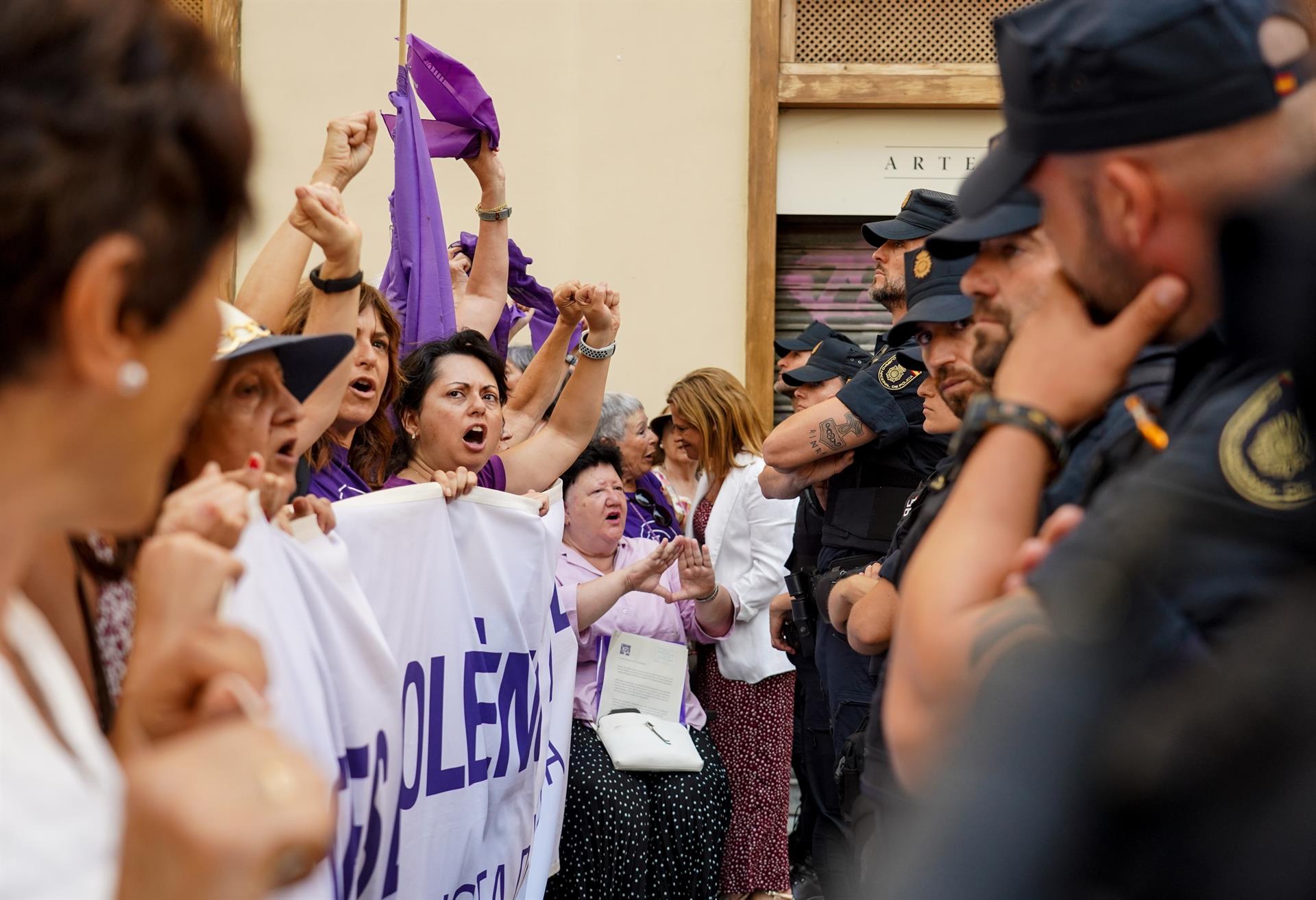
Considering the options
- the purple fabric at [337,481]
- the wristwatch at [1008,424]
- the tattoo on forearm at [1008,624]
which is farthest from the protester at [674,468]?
the tattoo on forearm at [1008,624]

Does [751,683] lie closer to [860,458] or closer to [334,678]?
[860,458]

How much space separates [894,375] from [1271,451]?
3145 mm

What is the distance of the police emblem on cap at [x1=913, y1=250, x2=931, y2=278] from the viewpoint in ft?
11.0

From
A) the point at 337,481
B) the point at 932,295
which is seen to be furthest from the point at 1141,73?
the point at 337,481

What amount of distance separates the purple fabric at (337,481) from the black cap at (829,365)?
2.64 metres

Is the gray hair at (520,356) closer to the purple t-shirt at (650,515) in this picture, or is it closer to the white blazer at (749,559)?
the purple t-shirt at (650,515)

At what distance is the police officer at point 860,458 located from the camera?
4.04 m

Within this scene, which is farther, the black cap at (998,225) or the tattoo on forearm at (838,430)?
the tattoo on forearm at (838,430)

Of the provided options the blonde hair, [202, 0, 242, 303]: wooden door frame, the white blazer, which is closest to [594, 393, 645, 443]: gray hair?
the blonde hair

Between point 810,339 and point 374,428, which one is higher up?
point 810,339

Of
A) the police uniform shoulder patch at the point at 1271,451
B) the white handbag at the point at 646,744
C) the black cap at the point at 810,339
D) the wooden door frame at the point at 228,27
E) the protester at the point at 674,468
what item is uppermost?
the wooden door frame at the point at 228,27

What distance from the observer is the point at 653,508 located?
6176 millimetres

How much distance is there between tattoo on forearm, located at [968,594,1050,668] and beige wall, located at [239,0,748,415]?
729 cm

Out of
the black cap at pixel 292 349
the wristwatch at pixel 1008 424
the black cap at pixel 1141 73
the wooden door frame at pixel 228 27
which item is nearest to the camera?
the black cap at pixel 1141 73
